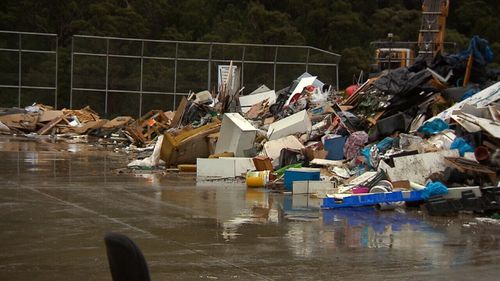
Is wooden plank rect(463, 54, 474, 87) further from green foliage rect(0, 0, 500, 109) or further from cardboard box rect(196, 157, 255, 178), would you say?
green foliage rect(0, 0, 500, 109)

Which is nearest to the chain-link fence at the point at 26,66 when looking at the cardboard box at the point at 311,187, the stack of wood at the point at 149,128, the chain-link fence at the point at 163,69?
the chain-link fence at the point at 163,69

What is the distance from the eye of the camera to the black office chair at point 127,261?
3.13m

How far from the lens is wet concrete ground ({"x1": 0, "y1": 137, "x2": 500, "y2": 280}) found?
23.4ft

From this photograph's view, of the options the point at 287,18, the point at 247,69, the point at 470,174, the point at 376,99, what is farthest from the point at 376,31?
the point at 470,174

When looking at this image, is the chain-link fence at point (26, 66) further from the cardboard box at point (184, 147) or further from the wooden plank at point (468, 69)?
the wooden plank at point (468, 69)

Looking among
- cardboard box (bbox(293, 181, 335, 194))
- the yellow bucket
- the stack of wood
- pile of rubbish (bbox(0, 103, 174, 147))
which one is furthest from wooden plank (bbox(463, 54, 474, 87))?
pile of rubbish (bbox(0, 103, 174, 147))

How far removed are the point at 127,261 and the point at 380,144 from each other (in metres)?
10.8

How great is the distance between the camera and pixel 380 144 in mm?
13586

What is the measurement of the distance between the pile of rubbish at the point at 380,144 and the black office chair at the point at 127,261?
7.97 metres

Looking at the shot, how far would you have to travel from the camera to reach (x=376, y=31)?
55188 mm

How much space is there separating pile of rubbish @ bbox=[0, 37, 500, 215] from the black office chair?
797 cm

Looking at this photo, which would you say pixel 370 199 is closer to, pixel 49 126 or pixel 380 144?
pixel 380 144

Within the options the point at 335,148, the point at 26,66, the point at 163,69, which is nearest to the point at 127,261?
the point at 335,148

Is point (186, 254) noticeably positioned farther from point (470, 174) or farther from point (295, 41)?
point (295, 41)
